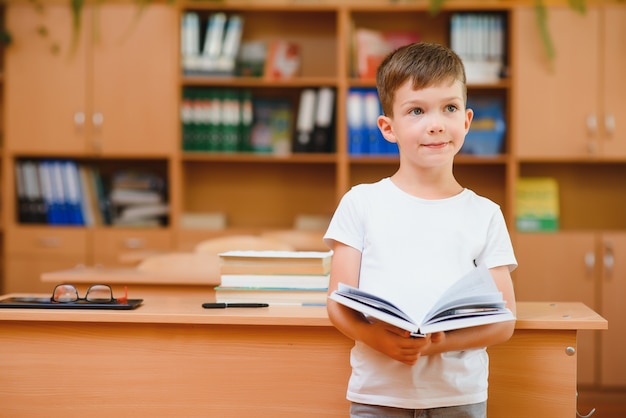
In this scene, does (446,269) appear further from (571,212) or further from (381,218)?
(571,212)

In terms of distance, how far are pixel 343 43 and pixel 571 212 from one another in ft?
5.41

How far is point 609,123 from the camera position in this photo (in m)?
3.99

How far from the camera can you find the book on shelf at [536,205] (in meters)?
4.08

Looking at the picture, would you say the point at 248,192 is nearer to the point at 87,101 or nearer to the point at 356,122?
the point at 356,122

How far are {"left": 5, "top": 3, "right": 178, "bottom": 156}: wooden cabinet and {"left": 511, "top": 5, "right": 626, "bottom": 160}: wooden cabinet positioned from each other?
6.09 feet

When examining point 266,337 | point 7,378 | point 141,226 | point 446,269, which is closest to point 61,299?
point 7,378

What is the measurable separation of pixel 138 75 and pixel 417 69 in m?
2.96

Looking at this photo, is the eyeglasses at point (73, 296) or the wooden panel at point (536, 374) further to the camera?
the eyeglasses at point (73, 296)

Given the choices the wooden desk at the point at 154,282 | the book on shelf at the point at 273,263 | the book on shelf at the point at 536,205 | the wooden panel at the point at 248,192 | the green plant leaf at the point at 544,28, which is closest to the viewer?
the book on shelf at the point at 273,263

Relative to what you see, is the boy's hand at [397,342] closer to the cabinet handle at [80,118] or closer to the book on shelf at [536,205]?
the book on shelf at [536,205]

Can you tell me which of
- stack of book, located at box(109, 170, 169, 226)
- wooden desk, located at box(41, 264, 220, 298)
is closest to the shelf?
stack of book, located at box(109, 170, 169, 226)

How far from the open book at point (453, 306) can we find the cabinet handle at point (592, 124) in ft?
9.64

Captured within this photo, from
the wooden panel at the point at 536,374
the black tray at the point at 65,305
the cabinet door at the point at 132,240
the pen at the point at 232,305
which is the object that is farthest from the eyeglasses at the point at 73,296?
the cabinet door at the point at 132,240

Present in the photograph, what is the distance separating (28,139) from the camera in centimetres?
420
